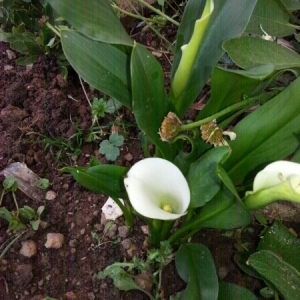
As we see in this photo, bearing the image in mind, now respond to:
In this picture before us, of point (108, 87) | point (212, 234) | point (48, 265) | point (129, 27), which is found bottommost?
point (48, 265)

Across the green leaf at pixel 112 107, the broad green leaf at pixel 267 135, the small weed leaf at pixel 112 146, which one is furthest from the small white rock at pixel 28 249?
the broad green leaf at pixel 267 135

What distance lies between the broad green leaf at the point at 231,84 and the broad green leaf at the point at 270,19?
23 cm

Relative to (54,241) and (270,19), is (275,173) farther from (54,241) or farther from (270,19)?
(54,241)

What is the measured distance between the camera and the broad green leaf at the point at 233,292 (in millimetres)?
853

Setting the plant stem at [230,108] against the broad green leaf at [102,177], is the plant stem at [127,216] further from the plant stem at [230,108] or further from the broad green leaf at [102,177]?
the plant stem at [230,108]

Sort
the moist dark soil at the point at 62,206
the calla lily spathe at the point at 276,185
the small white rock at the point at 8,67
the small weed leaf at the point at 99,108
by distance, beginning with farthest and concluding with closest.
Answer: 1. the small white rock at the point at 8,67
2. the small weed leaf at the point at 99,108
3. the moist dark soil at the point at 62,206
4. the calla lily spathe at the point at 276,185

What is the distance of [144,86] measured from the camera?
2.46 feet

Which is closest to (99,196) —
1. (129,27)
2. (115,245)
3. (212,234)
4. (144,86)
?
(115,245)

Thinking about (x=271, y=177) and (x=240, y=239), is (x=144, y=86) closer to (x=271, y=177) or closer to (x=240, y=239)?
(x=271, y=177)

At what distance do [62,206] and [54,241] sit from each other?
88mm

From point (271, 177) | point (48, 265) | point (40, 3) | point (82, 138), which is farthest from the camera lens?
point (40, 3)

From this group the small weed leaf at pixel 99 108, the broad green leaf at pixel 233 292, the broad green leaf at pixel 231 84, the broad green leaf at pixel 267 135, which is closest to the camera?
the broad green leaf at pixel 231 84

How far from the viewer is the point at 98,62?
806 mm

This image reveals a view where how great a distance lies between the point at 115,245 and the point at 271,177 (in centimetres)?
49
